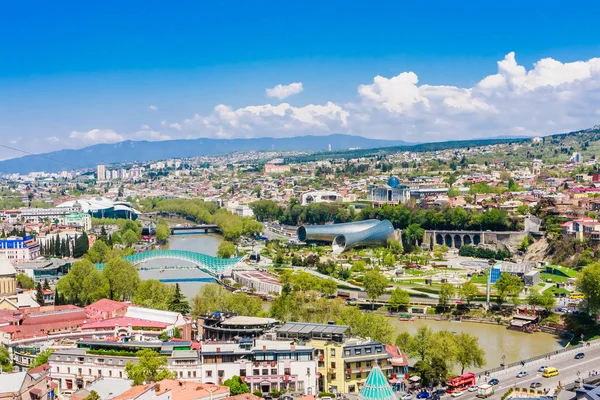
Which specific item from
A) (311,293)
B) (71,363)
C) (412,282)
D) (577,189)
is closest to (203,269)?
(412,282)

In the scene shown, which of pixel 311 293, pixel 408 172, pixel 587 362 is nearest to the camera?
pixel 587 362

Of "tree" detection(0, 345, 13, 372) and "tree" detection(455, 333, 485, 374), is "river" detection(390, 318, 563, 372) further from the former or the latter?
"tree" detection(0, 345, 13, 372)

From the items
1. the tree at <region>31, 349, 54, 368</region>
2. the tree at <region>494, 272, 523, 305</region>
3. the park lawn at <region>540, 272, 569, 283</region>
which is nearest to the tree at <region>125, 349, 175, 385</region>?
the tree at <region>31, 349, 54, 368</region>

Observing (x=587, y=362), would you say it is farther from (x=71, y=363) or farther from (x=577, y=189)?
(x=577, y=189)

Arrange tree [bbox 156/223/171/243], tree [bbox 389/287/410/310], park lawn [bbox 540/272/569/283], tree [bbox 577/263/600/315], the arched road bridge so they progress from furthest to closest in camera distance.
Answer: tree [bbox 156/223/171/243] → the arched road bridge → park lawn [bbox 540/272/569/283] → tree [bbox 389/287/410/310] → tree [bbox 577/263/600/315]

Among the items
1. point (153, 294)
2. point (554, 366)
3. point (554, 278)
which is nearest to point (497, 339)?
point (554, 366)

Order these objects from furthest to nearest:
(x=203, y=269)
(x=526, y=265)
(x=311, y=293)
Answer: (x=203, y=269) < (x=526, y=265) < (x=311, y=293)
